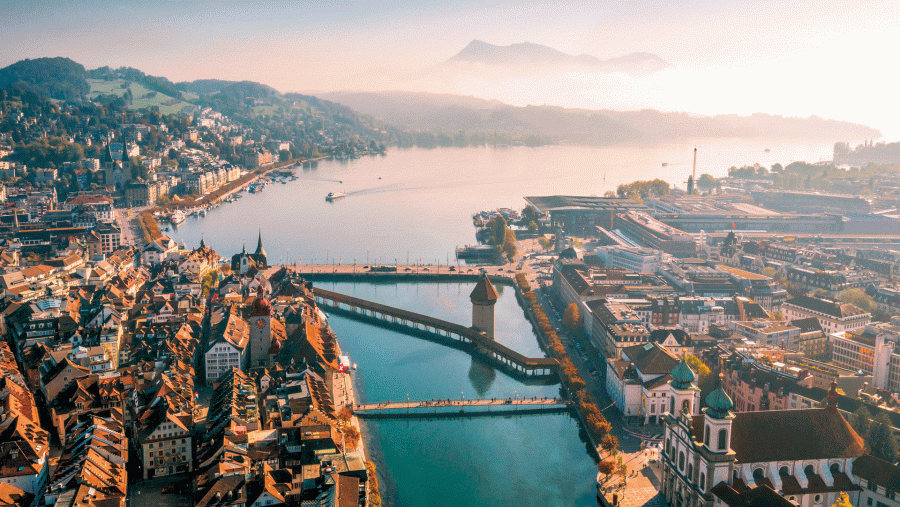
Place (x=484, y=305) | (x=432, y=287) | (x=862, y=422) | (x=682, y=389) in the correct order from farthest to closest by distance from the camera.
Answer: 1. (x=432, y=287)
2. (x=484, y=305)
3. (x=682, y=389)
4. (x=862, y=422)

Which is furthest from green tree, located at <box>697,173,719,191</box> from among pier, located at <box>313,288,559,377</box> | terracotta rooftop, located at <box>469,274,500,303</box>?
terracotta rooftop, located at <box>469,274,500,303</box>

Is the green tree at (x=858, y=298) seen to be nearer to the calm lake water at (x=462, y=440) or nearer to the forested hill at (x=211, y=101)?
the calm lake water at (x=462, y=440)

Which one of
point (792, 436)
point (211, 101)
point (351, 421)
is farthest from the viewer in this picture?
point (211, 101)

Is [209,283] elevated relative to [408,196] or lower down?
lower down

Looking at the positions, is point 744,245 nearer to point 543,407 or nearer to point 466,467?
point 543,407

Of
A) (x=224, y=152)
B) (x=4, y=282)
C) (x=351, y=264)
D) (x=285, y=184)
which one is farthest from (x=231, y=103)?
(x=4, y=282)

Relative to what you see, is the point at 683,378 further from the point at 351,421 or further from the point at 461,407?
the point at 351,421

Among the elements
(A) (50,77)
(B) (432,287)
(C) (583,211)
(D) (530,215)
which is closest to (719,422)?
(B) (432,287)

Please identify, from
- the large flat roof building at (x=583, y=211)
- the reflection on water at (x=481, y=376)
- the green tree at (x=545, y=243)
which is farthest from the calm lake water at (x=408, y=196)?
the reflection on water at (x=481, y=376)
